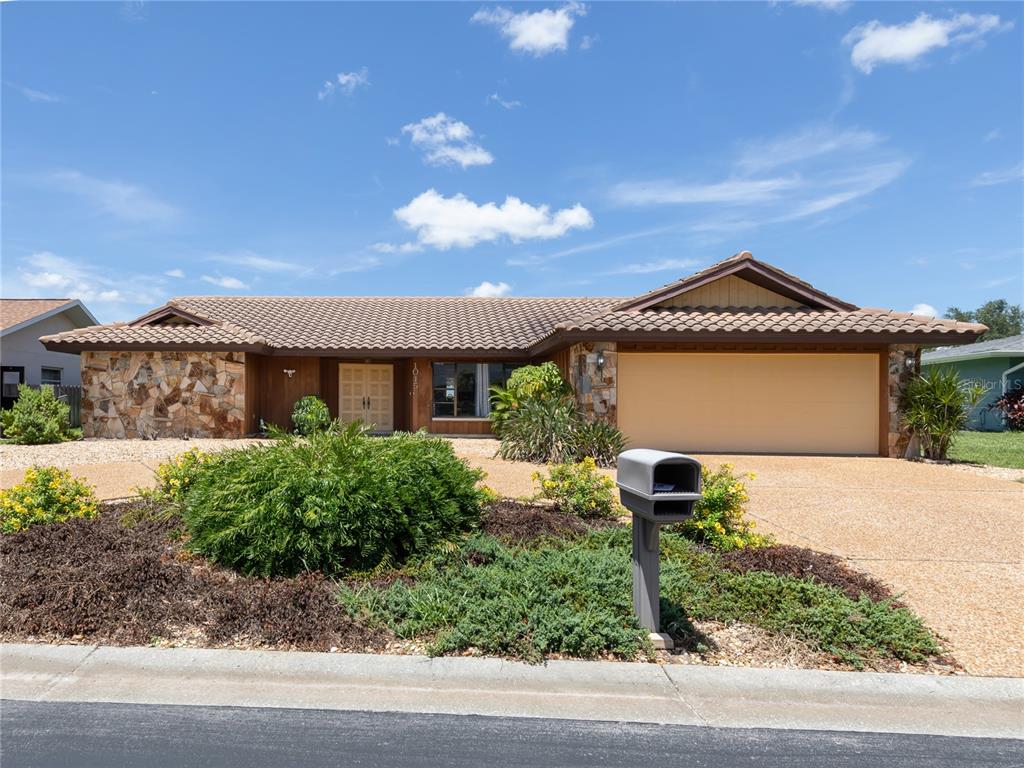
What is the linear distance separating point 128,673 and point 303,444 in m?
2.89

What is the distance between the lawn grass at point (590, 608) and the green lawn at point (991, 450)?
37.9 feet

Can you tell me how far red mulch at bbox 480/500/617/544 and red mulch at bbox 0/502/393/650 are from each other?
6.22 feet

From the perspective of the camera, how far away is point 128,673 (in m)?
3.59

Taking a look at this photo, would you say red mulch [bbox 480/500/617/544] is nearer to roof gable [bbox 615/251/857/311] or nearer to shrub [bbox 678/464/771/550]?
shrub [bbox 678/464/771/550]

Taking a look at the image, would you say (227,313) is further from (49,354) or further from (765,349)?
(765,349)

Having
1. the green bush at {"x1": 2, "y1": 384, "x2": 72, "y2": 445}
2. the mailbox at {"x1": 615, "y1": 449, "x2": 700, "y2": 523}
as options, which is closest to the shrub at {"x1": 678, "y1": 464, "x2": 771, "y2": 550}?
the mailbox at {"x1": 615, "y1": 449, "x2": 700, "y2": 523}

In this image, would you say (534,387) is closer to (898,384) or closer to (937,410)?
(898,384)

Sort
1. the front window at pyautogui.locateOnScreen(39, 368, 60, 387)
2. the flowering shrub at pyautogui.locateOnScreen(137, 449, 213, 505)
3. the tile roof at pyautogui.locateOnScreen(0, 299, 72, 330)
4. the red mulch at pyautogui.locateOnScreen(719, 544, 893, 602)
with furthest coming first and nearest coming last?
the front window at pyautogui.locateOnScreen(39, 368, 60, 387) < the tile roof at pyautogui.locateOnScreen(0, 299, 72, 330) < the flowering shrub at pyautogui.locateOnScreen(137, 449, 213, 505) < the red mulch at pyautogui.locateOnScreen(719, 544, 893, 602)

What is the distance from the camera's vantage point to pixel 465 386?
18031mm

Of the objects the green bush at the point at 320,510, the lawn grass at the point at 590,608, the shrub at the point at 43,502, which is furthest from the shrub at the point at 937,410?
the shrub at the point at 43,502

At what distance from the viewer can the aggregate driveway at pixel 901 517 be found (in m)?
4.53

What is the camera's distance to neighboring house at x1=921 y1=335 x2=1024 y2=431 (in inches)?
981

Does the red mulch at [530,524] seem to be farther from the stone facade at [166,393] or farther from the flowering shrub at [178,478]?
the stone facade at [166,393]

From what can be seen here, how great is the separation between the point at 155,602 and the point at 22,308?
24.0 metres
